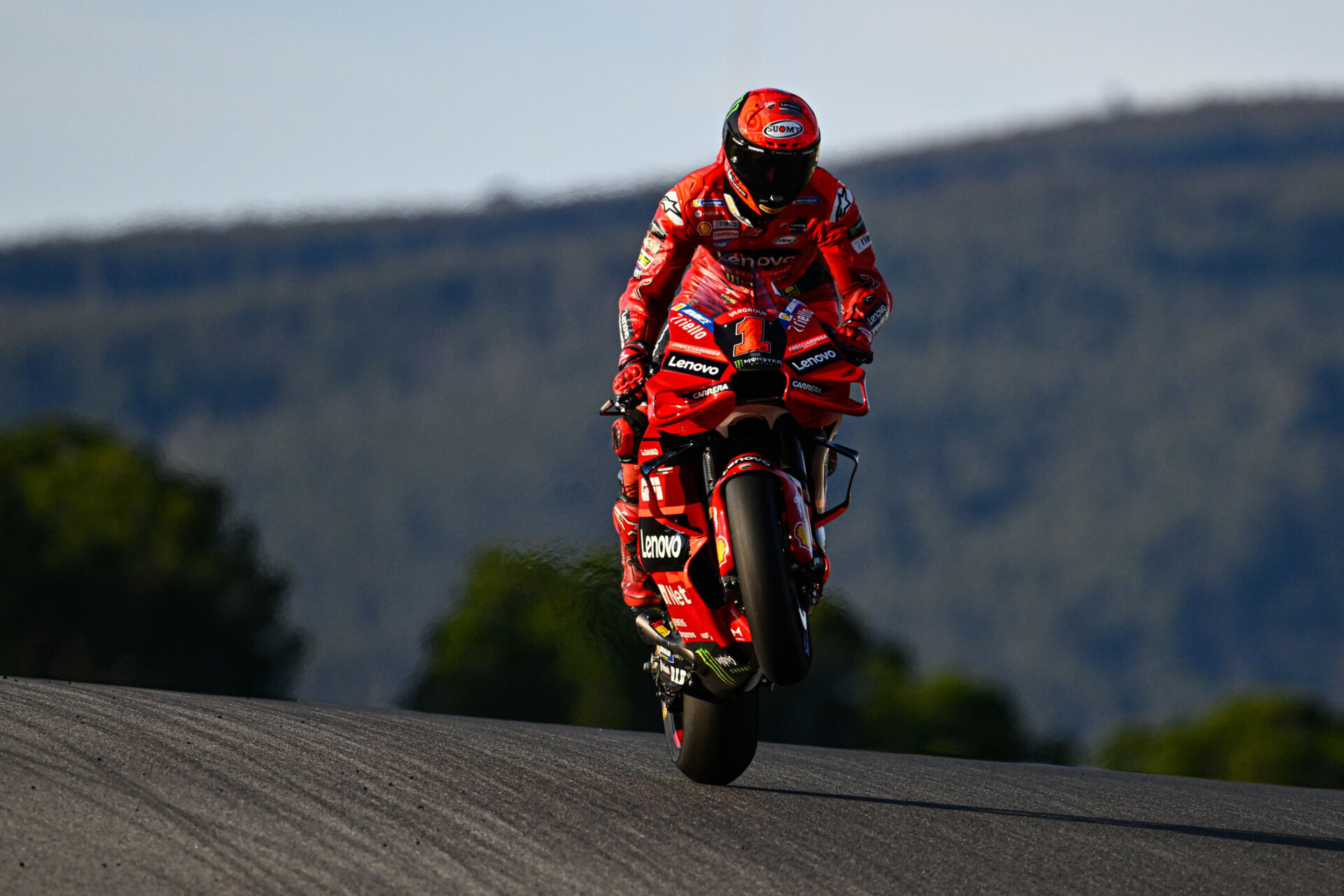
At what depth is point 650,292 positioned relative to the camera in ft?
21.8

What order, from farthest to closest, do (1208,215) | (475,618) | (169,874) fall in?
(1208,215) → (475,618) → (169,874)

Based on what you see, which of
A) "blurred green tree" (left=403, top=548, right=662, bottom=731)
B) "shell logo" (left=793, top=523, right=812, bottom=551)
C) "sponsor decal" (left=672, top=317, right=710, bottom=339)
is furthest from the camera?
"blurred green tree" (left=403, top=548, right=662, bottom=731)

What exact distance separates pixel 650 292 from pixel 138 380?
102059 mm

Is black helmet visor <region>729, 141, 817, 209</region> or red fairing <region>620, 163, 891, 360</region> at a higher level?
black helmet visor <region>729, 141, 817, 209</region>

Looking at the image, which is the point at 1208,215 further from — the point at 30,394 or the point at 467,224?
the point at 30,394

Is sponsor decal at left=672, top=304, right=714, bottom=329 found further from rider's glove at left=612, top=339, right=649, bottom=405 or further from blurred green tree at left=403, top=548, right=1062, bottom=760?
blurred green tree at left=403, top=548, right=1062, bottom=760

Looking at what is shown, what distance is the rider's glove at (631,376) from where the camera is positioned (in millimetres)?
6250

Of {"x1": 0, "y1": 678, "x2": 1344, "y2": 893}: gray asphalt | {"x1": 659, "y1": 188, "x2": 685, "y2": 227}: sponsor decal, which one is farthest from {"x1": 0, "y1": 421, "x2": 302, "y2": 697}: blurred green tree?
{"x1": 659, "y1": 188, "x2": 685, "y2": 227}: sponsor decal

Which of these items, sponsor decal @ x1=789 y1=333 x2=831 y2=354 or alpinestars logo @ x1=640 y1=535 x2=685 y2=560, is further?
alpinestars logo @ x1=640 y1=535 x2=685 y2=560

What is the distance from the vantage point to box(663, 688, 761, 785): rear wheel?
645 centimetres

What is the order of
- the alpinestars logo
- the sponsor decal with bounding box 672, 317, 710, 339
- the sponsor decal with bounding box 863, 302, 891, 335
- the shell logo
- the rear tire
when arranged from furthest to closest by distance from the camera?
1. the sponsor decal with bounding box 863, 302, 891, 335
2. the alpinestars logo
3. the sponsor decal with bounding box 672, 317, 710, 339
4. the shell logo
5. the rear tire

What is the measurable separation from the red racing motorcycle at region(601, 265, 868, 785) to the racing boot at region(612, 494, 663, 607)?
9.2 inches

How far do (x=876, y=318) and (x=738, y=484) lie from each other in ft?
3.61

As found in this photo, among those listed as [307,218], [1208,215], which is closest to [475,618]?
[307,218]
